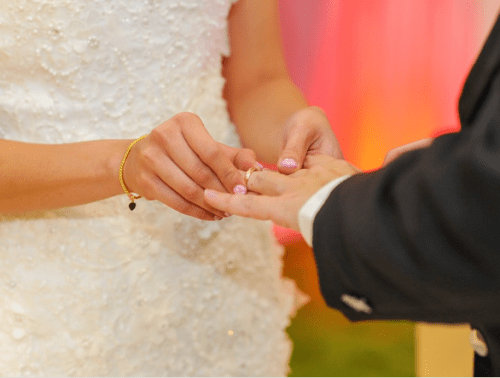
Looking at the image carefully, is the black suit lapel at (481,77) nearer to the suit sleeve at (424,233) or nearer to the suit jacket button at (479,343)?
the suit sleeve at (424,233)

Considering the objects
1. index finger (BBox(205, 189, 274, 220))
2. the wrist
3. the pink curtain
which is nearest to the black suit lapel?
index finger (BBox(205, 189, 274, 220))

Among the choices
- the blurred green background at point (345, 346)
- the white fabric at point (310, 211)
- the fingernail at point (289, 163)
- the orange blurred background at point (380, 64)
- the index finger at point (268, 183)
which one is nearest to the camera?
the white fabric at point (310, 211)

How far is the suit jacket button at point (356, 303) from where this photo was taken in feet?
1.60

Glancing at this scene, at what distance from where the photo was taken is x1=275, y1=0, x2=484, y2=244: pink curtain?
199cm

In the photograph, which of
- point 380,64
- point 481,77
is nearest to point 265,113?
point 481,77

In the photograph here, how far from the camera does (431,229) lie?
422 millimetres

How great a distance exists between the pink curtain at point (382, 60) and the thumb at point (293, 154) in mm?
1212

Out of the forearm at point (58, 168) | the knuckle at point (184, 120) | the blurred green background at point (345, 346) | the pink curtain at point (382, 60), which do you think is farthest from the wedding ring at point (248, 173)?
Result: the blurred green background at point (345, 346)

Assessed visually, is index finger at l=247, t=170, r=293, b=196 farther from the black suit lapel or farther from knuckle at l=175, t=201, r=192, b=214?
the black suit lapel

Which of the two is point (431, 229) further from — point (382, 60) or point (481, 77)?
point (382, 60)

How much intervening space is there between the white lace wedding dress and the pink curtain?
109 centimetres

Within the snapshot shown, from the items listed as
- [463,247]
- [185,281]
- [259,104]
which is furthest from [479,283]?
[259,104]

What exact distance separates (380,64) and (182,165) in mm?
1583

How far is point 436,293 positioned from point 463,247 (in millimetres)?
58
